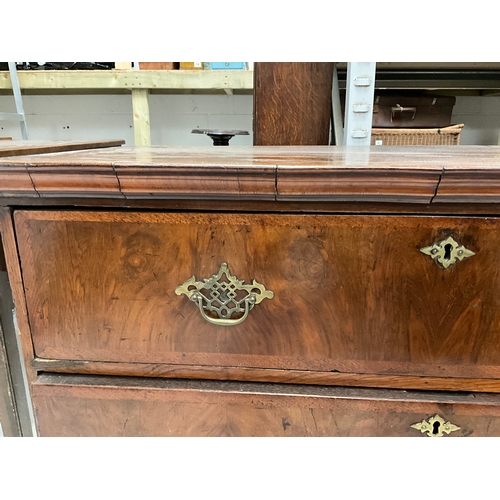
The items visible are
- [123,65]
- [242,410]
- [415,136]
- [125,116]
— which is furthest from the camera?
[125,116]

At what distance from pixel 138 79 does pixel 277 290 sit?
1.67 meters

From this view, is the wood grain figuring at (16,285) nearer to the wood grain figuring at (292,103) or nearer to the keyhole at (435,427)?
the keyhole at (435,427)

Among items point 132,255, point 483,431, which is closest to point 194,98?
point 132,255

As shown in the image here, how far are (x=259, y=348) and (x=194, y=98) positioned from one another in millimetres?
2068

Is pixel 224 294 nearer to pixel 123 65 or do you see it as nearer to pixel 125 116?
pixel 123 65

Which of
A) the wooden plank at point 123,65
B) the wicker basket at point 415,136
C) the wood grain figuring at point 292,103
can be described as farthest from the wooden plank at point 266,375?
the wooden plank at point 123,65

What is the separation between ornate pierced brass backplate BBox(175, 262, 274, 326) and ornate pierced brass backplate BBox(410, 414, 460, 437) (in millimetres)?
261

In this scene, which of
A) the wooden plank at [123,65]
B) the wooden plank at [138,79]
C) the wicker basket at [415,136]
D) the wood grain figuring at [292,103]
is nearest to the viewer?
the wood grain figuring at [292,103]

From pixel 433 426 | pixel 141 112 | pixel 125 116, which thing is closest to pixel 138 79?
pixel 141 112

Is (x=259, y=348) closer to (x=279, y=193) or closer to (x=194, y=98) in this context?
(x=279, y=193)

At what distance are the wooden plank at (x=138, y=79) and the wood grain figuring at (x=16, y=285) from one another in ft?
4.79

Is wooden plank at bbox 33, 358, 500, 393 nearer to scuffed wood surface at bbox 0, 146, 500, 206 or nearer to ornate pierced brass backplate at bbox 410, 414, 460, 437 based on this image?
ornate pierced brass backplate at bbox 410, 414, 460, 437

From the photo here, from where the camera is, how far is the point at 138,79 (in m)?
1.82

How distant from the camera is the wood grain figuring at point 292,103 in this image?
1.19 metres
